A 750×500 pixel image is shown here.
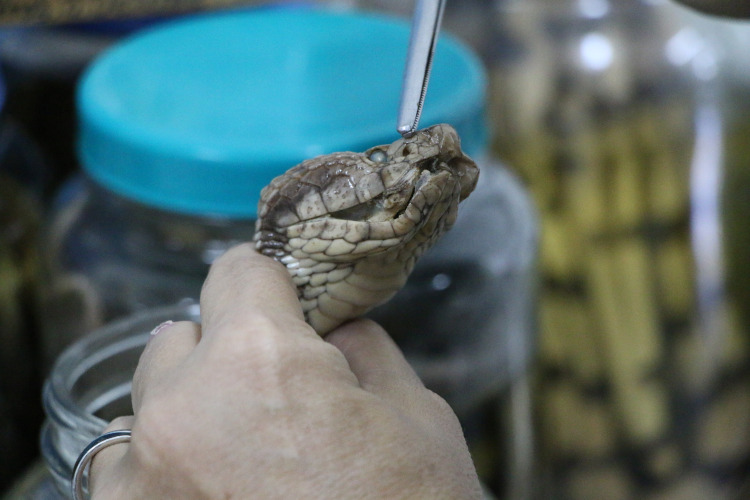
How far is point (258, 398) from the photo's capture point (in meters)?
0.24

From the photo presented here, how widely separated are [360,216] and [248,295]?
6cm

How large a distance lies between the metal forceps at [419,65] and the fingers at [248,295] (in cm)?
7

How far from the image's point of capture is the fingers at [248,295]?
0.86 ft

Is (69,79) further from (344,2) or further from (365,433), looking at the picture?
(365,433)

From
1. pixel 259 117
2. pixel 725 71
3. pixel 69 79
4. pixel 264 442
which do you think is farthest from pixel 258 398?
pixel 725 71

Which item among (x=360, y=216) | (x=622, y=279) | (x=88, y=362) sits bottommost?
(x=622, y=279)

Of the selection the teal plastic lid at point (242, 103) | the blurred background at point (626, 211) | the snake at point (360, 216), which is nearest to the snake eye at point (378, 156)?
the snake at point (360, 216)

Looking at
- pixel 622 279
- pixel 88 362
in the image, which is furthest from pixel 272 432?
pixel 622 279

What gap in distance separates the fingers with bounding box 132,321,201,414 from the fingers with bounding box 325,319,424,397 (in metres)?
0.06

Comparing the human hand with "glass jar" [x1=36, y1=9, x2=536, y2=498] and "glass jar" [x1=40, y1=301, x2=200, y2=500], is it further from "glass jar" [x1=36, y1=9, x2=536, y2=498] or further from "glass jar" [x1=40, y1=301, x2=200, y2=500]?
"glass jar" [x1=36, y1=9, x2=536, y2=498]

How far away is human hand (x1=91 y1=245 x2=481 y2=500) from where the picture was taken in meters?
0.24

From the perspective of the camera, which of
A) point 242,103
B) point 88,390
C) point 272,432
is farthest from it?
point 242,103

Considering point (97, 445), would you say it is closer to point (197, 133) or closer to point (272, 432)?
point (272, 432)

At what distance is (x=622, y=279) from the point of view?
76 cm
